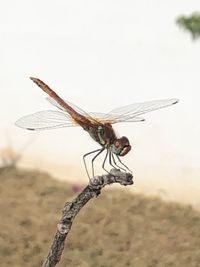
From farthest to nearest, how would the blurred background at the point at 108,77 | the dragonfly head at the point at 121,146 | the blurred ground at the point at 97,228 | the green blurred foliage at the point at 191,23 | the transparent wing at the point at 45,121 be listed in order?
the green blurred foliage at the point at 191,23 → the blurred background at the point at 108,77 → the blurred ground at the point at 97,228 → the transparent wing at the point at 45,121 → the dragonfly head at the point at 121,146

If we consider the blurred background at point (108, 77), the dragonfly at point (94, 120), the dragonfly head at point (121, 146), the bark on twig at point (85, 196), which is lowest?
the bark on twig at point (85, 196)

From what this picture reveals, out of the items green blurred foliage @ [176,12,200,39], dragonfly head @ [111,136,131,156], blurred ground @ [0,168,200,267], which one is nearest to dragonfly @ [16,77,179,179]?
dragonfly head @ [111,136,131,156]

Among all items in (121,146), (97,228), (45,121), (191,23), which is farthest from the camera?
(191,23)

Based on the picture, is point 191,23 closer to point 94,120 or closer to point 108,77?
point 108,77

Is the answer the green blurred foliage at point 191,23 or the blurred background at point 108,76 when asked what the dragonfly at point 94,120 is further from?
the green blurred foliage at point 191,23

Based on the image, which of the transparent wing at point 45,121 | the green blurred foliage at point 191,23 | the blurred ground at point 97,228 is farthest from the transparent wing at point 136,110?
the green blurred foliage at point 191,23

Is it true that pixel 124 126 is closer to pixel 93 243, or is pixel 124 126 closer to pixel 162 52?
pixel 162 52

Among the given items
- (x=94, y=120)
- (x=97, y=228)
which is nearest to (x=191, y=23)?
(x=97, y=228)
